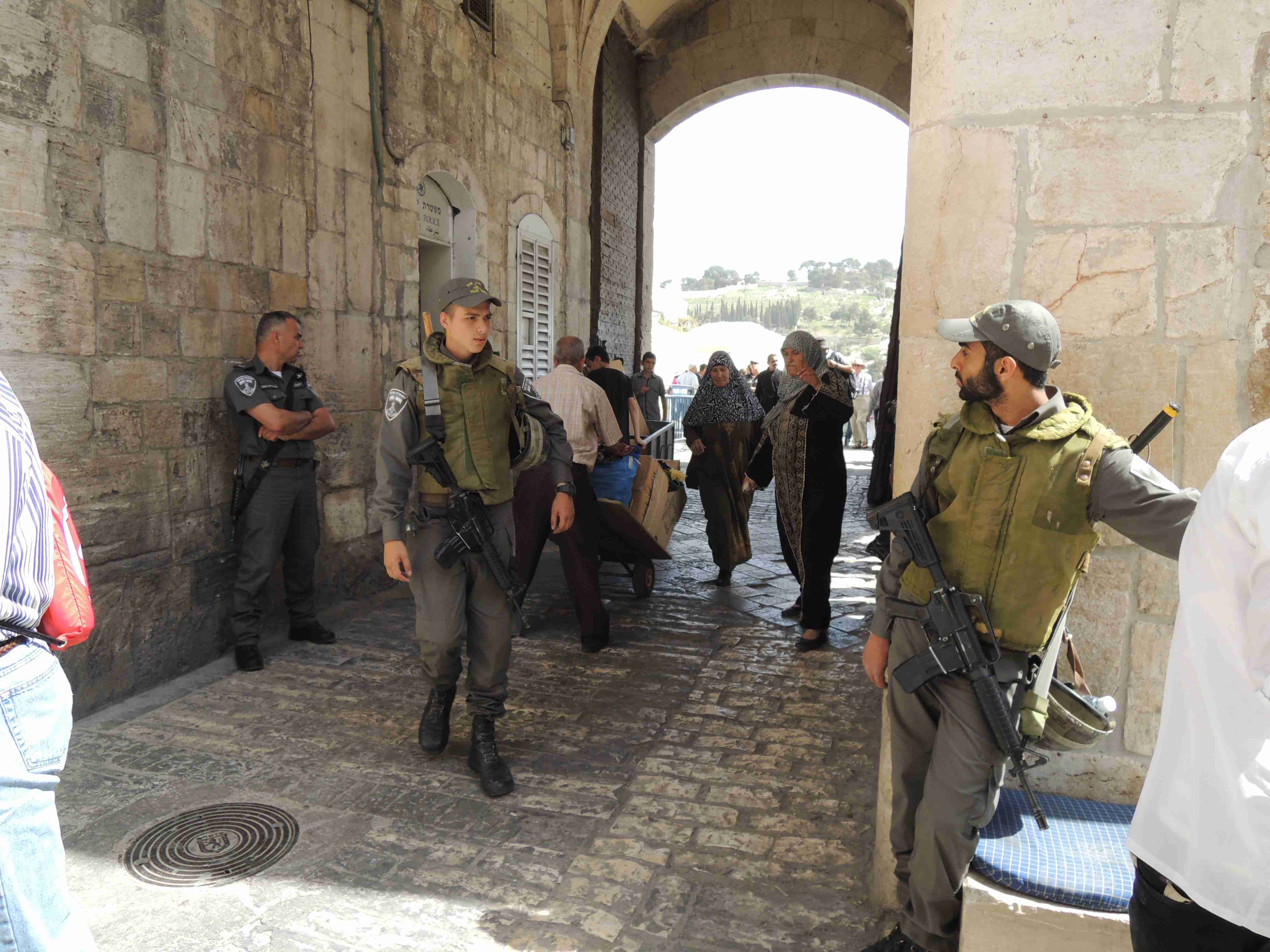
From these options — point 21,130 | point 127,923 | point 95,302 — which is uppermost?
point 21,130

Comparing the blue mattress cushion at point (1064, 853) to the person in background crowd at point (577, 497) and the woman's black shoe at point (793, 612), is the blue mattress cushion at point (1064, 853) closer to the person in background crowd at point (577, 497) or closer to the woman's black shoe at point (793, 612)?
the person in background crowd at point (577, 497)

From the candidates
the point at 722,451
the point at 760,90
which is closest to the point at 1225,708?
the point at 722,451

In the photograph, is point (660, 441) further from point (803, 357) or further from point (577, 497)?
point (803, 357)

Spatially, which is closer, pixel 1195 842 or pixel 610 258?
pixel 1195 842

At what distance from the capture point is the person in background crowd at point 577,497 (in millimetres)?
5109

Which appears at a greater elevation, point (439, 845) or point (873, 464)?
point (873, 464)

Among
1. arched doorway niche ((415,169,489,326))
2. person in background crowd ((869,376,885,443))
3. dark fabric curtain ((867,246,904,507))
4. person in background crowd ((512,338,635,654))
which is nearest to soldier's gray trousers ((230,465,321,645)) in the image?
person in background crowd ((512,338,635,654))

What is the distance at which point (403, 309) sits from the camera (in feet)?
21.4

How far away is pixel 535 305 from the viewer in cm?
872

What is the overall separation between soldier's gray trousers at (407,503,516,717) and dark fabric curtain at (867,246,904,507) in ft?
15.8

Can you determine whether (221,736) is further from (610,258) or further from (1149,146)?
(610,258)

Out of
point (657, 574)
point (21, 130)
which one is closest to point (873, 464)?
point (657, 574)

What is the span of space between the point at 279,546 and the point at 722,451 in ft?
10.2

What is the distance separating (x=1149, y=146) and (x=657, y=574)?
5.15m
